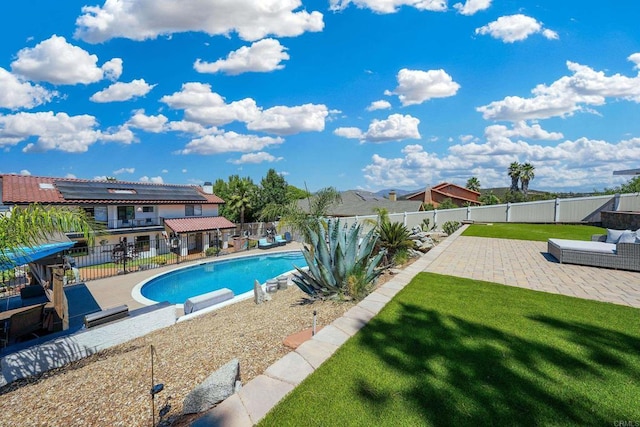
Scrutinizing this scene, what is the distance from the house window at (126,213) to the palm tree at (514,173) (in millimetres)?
57906

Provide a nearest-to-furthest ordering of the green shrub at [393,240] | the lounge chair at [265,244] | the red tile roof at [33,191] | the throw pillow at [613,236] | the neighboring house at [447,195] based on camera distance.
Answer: the throw pillow at [613,236], the green shrub at [393,240], the red tile roof at [33,191], the lounge chair at [265,244], the neighboring house at [447,195]

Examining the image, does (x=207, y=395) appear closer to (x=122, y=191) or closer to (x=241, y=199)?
(x=122, y=191)

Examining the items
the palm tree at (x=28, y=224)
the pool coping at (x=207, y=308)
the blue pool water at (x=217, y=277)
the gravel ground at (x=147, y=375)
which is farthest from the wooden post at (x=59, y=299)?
the blue pool water at (x=217, y=277)

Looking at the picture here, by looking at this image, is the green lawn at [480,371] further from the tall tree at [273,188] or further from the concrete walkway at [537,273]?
the tall tree at [273,188]

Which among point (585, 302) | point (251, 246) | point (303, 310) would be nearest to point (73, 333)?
point (303, 310)

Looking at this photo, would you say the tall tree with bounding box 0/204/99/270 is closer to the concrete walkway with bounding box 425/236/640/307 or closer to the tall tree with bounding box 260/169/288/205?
the concrete walkway with bounding box 425/236/640/307

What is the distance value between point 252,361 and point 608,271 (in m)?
9.10

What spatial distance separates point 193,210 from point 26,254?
83.4 ft

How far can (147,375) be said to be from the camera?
3.98m

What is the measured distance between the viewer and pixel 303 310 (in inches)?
226

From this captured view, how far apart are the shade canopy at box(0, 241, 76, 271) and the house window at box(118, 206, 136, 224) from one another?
21.4m

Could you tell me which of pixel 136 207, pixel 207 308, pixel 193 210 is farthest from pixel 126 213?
pixel 207 308

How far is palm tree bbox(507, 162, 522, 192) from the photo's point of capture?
173ft

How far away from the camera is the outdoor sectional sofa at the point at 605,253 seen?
7.43 metres
